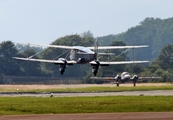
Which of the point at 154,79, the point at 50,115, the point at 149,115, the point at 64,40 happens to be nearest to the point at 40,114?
the point at 50,115

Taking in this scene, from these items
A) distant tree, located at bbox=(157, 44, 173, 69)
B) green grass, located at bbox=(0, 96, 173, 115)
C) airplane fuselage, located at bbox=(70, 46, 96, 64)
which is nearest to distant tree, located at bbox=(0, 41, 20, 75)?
distant tree, located at bbox=(157, 44, 173, 69)

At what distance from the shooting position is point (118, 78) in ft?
424

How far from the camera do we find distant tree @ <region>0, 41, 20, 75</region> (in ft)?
589

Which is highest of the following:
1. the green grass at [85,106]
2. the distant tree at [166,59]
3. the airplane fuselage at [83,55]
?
the distant tree at [166,59]

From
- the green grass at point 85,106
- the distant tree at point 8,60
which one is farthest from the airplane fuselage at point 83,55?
the distant tree at point 8,60

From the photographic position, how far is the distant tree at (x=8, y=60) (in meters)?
179

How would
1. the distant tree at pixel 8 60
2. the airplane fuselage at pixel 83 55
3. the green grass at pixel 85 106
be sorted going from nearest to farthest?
the green grass at pixel 85 106 → the airplane fuselage at pixel 83 55 → the distant tree at pixel 8 60

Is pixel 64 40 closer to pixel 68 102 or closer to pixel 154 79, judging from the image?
pixel 154 79

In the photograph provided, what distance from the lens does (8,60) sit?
18500cm

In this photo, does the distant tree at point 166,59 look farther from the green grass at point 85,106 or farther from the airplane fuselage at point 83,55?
the green grass at point 85,106

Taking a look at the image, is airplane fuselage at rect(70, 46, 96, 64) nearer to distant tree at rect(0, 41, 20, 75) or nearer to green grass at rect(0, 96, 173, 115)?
green grass at rect(0, 96, 173, 115)

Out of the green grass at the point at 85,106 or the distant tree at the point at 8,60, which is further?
the distant tree at the point at 8,60

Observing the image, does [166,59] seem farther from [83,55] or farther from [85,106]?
[85,106]

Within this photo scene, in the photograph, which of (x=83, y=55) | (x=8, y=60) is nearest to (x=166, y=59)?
(x=8, y=60)
